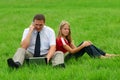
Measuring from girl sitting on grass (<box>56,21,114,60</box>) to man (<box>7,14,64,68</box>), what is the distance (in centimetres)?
41

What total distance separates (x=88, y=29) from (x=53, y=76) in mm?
9238

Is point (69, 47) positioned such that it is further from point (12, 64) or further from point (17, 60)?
point (12, 64)

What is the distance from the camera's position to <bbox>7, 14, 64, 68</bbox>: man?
9.55m

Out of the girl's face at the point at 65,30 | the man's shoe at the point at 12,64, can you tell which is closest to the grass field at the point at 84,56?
the man's shoe at the point at 12,64

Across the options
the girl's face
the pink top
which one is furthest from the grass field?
the girl's face

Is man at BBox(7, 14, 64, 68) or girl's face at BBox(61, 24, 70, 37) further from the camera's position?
girl's face at BBox(61, 24, 70, 37)

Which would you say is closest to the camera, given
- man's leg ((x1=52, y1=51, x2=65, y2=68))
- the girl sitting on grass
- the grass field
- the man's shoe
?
the grass field

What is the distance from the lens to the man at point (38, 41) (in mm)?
9547

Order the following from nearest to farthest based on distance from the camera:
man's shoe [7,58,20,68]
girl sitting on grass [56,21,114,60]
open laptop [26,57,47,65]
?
man's shoe [7,58,20,68], open laptop [26,57,47,65], girl sitting on grass [56,21,114,60]

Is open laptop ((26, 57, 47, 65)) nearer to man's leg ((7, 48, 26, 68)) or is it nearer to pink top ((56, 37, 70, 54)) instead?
man's leg ((7, 48, 26, 68))

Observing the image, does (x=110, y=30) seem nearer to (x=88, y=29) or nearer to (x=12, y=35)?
(x=88, y=29)

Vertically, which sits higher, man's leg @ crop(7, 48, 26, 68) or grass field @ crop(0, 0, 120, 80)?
man's leg @ crop(7, 48, 26, 68)

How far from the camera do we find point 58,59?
927 cm

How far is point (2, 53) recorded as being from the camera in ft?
38.6
